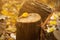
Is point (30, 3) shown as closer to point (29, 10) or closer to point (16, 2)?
point (29, 10)

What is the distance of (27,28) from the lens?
2943 millimetres

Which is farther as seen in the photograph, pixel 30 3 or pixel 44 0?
pixel 44 0

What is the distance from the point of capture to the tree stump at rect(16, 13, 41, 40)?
293 centimetres

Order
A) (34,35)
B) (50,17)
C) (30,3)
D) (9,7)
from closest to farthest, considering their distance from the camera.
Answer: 1. (34,35)
2. (50,17)
3. (30,3)
4. (9,7)

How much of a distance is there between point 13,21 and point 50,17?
0.84 meters

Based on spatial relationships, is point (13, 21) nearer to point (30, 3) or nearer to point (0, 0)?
point (30, 3)

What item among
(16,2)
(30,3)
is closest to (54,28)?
(30,3)

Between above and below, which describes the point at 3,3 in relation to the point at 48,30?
above

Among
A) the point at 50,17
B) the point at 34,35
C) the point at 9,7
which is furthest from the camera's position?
the point at 9,7

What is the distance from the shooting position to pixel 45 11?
12.4ft

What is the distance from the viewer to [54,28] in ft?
10.5

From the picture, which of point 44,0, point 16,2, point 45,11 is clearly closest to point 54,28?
point 45,11

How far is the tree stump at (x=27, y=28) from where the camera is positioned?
2.93 metres

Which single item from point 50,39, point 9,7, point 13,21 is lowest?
point 50,39
